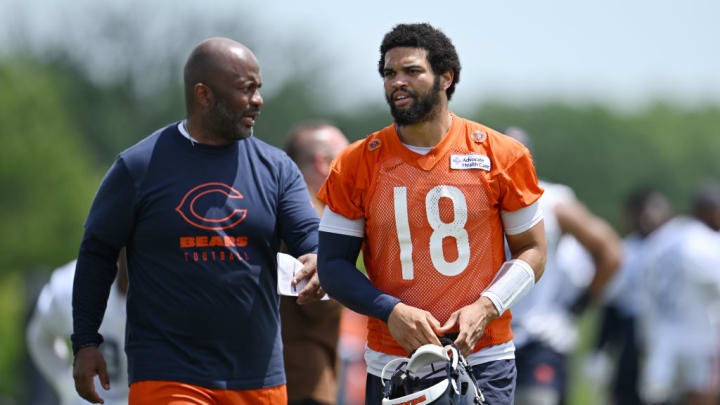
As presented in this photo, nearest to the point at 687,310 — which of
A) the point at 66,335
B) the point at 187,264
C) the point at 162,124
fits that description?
the point at 66,335

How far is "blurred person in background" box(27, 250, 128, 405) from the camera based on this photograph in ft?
20.9

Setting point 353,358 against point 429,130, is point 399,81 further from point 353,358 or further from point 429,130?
point 353,358

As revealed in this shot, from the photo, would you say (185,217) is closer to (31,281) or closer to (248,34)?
(31,281)

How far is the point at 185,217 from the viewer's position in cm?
484

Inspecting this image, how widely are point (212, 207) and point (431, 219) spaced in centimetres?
105

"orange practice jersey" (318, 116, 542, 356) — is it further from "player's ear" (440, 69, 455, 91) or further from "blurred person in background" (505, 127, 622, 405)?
"blurred person in background" (505, 127, 622, 405)

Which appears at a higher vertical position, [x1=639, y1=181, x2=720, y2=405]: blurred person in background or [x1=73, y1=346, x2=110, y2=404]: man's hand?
[x1=73, y1=346, x2=110, y2=404]: man's hand

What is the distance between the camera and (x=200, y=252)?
4844 mm

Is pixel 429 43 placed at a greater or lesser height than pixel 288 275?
greater

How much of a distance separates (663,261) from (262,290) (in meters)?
6.94

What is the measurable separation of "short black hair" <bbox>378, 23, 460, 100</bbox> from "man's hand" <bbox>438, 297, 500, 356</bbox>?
0.94 meters

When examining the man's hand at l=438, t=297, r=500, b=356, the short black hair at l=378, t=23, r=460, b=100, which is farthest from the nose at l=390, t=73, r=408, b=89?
the man's hand at l=438, t=297, r=500, b=356

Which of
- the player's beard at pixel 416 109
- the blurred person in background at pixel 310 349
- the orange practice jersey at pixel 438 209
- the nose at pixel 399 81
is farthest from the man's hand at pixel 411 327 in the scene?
the blurred person in background at pixel 310 349

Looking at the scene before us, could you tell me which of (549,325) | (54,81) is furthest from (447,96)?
(54,81)
